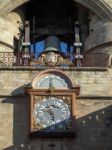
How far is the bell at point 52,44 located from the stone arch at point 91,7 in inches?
53.1

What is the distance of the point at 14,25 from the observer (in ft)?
91.5

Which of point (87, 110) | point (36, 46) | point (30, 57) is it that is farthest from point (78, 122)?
point (36, 46)

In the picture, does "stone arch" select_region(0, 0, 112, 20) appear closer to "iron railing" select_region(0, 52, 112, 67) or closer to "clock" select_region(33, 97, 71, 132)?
"iron railing" select_region(0, 52, 112, 67)

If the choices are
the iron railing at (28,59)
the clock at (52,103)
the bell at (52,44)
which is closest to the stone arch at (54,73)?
the clock at (52,103)

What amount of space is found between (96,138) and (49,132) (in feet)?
3.89

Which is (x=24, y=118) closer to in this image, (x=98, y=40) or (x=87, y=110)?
(x=87, y=110)

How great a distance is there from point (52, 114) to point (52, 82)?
858 millimetres

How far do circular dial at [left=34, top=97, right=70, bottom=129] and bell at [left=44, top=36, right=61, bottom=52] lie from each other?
2366 mm

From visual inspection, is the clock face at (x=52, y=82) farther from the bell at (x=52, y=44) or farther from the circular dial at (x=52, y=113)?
the bell at (x=52, y=44)

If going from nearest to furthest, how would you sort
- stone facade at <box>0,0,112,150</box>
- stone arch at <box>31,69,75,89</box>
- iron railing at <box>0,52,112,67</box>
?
stone facade at <box>0,0,112,150</box> → stone arch at <box>31,69,75,89</box> → iron railing at <box>0,52,112,67</box>

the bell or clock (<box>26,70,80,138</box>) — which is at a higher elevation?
the bell

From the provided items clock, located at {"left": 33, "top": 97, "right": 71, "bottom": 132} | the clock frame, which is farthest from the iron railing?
clock, located at {"left": 33, "top": 97, "right": 71, "bottom": 132}

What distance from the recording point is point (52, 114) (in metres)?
24.2

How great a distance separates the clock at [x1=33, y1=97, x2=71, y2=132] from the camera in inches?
945
